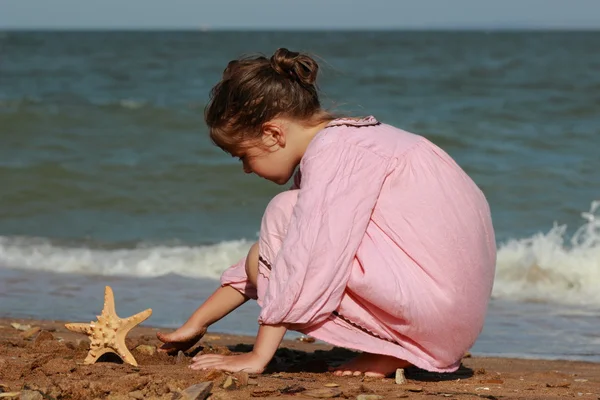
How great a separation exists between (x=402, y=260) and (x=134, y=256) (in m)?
3.80

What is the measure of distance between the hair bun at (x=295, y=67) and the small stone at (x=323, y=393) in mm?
972

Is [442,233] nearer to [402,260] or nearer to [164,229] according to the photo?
[402,260]

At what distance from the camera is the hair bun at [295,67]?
3.01 meters

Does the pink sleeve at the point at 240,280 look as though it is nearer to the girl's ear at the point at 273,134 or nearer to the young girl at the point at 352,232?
the young girl at the point at 352,232

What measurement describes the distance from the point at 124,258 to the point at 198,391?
153 inches

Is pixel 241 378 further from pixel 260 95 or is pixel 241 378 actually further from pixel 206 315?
pixel 260 95

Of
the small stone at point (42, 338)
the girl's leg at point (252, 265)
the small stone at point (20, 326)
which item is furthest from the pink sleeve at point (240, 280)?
the small stone at point (20, 326)

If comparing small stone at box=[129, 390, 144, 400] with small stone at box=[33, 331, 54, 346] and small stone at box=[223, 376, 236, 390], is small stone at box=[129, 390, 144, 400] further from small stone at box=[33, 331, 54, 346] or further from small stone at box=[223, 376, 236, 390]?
small stone at box=[33, 331, 54, 346]

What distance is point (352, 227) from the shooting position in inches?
112

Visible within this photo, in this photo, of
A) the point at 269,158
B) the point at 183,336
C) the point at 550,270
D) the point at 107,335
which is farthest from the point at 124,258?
the point at 269,158

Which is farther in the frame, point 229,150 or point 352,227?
point 229,150

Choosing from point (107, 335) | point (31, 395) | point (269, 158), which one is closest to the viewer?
point (31, 395)

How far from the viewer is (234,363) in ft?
9.70

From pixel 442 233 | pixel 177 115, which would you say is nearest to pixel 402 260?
pixel 442 233
